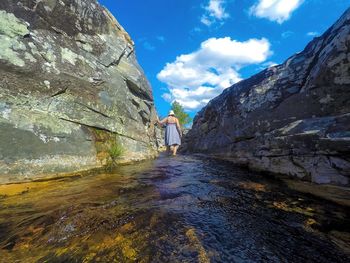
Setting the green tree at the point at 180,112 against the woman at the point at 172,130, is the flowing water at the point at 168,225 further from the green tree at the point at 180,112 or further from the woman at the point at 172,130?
the green tree at the point at 180,112

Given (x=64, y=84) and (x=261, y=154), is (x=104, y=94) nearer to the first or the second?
(x=64, y=84)

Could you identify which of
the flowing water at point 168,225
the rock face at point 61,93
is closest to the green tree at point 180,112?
the rock face at point 61,93

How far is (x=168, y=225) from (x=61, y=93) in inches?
194

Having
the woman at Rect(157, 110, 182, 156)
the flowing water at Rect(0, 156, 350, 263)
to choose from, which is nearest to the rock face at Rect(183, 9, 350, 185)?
the flowing water at Rect(0, 156, 350, 263)

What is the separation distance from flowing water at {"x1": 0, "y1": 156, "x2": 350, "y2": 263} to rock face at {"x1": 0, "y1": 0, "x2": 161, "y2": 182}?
1.06 m

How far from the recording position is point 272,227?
2.62 meters

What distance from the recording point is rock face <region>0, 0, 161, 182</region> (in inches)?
191

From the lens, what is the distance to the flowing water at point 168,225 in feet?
6.81

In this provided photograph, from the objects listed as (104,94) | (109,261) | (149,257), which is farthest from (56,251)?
(104,94)

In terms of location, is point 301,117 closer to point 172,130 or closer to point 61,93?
point 61,93

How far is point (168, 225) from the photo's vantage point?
8.54 ft

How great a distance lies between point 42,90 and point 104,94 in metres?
2.01

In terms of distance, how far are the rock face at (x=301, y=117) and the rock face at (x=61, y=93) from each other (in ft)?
13.4

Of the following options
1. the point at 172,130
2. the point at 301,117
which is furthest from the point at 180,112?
the point at 301,117
